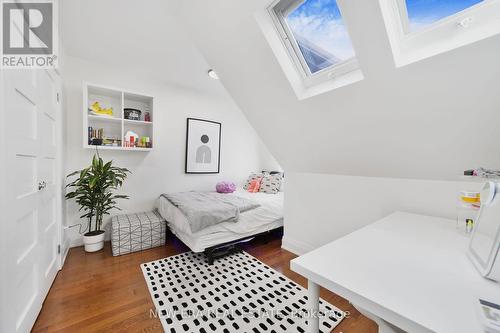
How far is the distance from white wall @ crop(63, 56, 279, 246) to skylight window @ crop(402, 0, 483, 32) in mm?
2603

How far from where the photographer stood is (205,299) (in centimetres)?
158

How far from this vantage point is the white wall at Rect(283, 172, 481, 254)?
1.46 metres

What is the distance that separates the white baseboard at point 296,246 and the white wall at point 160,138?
173cm

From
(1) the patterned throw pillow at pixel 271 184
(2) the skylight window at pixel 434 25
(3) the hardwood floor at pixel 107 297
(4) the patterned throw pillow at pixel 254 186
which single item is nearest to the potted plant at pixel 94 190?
(3) the hardwood floor at pixel 107 297

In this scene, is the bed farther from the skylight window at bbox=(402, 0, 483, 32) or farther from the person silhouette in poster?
the skylight window at bbox=(402, 0, 483, 32)

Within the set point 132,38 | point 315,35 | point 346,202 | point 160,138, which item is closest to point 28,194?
point 132,38

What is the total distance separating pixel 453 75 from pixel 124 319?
2519 mm

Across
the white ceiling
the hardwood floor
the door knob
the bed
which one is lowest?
the hardwood floor

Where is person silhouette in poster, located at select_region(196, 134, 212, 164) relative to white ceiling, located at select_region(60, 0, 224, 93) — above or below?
below

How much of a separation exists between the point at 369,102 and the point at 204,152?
271cm

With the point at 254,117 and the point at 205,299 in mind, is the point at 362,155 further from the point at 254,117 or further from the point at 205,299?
the point at 205,299

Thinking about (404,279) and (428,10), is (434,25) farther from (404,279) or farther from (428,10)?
(404,279)

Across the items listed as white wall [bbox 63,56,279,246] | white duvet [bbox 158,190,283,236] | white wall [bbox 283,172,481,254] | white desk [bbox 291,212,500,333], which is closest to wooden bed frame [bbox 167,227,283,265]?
white duvet [bbox 158,190,283,236]
